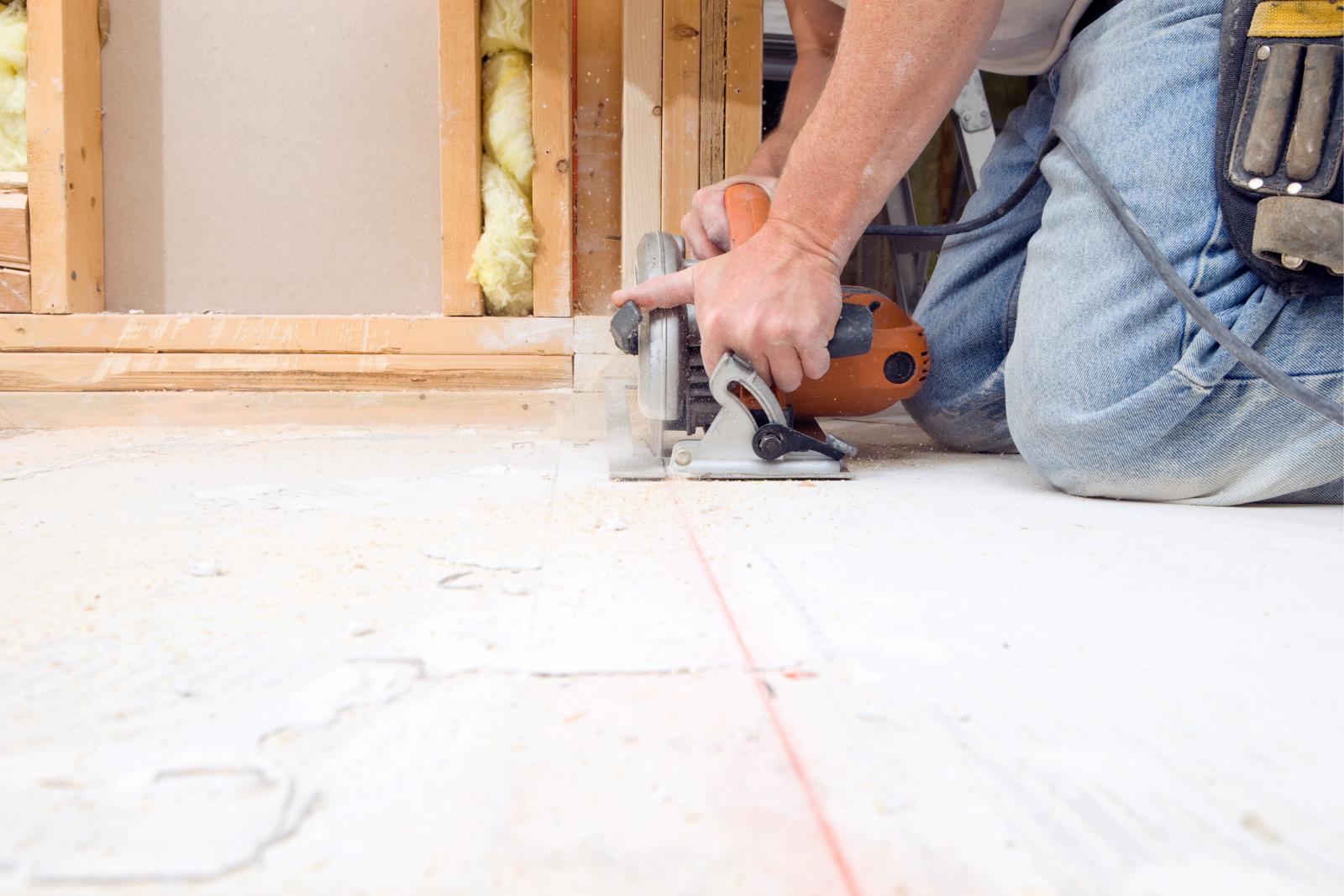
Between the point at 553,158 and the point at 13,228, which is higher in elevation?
the point at 553,158

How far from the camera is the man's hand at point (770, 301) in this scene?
1.32 metres

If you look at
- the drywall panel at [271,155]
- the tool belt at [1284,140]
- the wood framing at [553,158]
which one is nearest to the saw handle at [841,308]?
the tool belt at [1284,140]

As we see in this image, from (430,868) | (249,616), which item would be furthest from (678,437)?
(430,868)

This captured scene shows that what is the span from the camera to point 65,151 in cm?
198

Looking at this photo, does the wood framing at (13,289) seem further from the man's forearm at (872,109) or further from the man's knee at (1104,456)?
the man's knee at (1104,456)

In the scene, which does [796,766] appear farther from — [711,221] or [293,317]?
[293,317]

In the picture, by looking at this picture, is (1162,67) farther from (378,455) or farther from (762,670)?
(378,455)

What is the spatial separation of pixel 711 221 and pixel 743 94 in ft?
1.95

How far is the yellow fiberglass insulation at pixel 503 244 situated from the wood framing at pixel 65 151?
86 cm

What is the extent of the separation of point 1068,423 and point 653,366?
60 centimetres

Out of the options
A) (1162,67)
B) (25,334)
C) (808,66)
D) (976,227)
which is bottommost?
(25,334)

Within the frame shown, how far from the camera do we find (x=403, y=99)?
215 centimetres

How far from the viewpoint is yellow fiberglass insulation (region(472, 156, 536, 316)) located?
2.05 m

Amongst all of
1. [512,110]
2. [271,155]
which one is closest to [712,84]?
[512,110]
